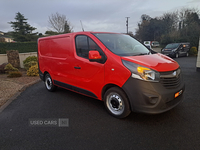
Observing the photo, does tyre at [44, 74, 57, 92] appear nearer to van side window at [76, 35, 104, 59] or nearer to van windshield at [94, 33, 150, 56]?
van side window at [76, 35, 104, 59]

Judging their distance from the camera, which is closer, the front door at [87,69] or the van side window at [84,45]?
the front door at [87,69]

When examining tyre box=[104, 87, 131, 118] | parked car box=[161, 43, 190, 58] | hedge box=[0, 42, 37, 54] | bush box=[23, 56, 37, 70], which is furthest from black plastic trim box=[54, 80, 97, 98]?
hedge box=[0, 42, 37, 54]

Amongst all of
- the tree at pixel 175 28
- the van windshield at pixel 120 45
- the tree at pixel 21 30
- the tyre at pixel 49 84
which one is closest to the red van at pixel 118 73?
the van windshield at pixel 120 45

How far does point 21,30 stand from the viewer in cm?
3703

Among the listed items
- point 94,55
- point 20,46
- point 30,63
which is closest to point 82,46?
point 94,55

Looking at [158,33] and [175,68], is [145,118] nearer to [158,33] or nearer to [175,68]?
[175,68]

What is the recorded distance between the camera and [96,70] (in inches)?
137

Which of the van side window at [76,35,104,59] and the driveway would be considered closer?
the driveway

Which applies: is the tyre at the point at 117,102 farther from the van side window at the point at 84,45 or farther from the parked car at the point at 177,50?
the parked car at the point at 177,50

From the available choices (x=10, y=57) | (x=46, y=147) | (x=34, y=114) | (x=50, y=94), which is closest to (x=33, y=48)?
(x=10, y=57)

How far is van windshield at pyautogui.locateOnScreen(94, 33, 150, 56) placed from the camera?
11.3 ft

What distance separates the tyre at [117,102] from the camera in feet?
10.1

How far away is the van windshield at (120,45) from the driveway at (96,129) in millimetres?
1489

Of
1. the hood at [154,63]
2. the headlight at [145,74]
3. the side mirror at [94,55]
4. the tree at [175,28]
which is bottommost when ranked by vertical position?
the headlight at [145,74]
